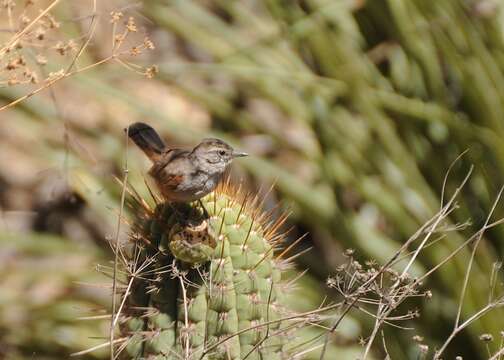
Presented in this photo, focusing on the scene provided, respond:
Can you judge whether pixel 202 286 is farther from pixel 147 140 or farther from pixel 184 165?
pixel 147 140

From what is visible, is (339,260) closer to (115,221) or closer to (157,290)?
(115,221)

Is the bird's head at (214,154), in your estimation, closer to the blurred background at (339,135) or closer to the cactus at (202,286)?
the cactus at (202,286)

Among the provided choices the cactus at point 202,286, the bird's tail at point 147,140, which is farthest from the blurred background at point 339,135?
the cactus at point 202,286

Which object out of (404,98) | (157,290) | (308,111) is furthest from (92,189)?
(157,290)

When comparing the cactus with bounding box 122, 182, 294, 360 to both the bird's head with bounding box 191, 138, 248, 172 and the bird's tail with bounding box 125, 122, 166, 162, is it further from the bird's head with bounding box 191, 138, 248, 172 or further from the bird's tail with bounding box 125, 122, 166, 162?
the bird's tail with bounding box 125, 122, 166, 162

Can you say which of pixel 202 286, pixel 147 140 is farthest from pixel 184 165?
pixel 202 286

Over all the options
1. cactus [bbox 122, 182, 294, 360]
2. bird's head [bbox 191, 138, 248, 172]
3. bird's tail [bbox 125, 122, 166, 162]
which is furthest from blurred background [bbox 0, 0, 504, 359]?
cactus [bbox 122, 182, 294, 360]
